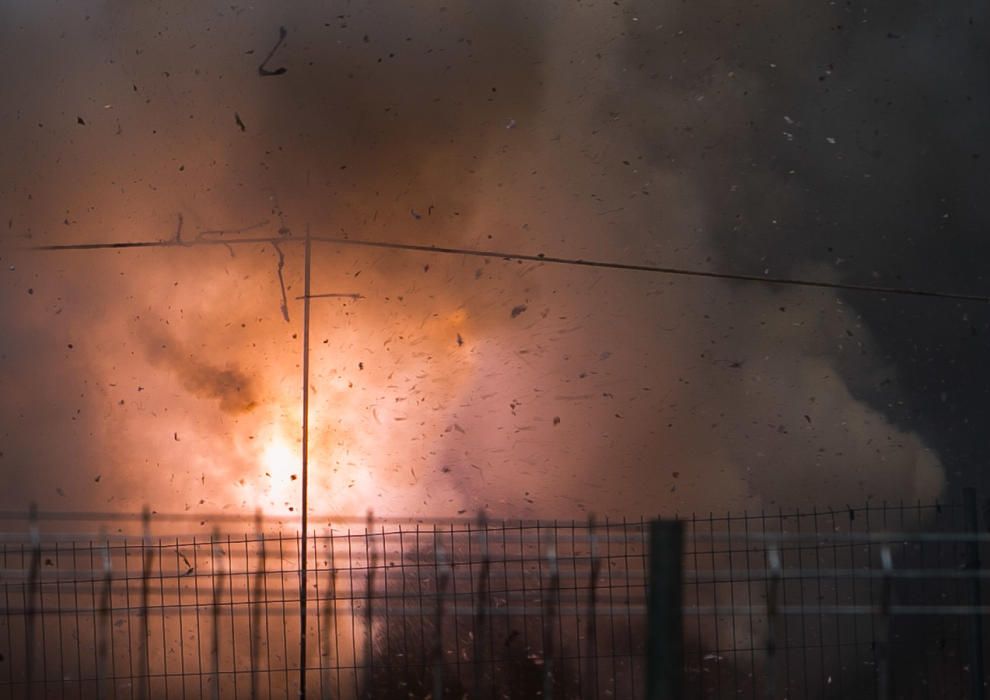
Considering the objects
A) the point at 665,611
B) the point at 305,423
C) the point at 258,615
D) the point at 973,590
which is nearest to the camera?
the point at 665,611

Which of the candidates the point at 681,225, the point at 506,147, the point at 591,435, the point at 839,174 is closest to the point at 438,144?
the point at 506,147

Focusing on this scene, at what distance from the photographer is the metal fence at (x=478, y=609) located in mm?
3855

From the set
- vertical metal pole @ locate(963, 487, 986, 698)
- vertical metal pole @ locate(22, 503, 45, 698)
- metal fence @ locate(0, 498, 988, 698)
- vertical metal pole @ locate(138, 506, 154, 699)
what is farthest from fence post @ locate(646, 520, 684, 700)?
vertical metal pole @ locate(22, 503, 45, 698)

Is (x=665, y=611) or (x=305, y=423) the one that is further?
(x=305, y=423)

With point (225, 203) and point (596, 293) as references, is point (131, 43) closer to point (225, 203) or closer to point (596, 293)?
point (225, 203)

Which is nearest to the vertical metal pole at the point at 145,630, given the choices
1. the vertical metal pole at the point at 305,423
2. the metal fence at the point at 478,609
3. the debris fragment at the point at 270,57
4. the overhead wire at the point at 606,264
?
the metal fence at the point at 478,609

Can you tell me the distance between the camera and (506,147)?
12.9 feet

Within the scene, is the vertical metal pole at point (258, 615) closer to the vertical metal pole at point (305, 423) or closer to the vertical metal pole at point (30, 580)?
the vertical metal pole at point (305, 423)

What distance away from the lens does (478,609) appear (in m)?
3.84

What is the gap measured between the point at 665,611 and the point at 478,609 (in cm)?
189

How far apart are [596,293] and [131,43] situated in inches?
76.4

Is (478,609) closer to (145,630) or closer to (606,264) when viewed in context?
(145,630)

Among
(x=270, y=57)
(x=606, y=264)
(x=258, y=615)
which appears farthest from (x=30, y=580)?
(x=606, y=264)

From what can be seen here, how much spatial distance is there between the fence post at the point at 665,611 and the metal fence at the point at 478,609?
177 centimetres
